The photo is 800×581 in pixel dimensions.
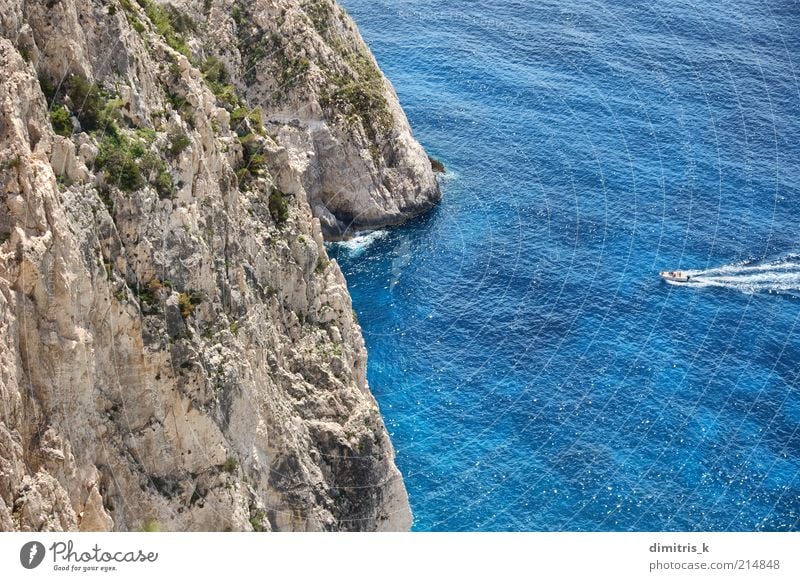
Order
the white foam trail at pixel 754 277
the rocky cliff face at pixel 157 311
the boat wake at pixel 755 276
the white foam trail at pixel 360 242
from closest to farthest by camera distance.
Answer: the rocky cliff face at pixel 157 311
the boat wake at pixel 755 276
the white foam trail at pixel 754 277
the white foam trail at pixel 360 242

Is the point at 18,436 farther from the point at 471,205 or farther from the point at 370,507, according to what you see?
the point at 471,205

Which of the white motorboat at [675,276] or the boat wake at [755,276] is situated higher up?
the white motorboat at [675,276]

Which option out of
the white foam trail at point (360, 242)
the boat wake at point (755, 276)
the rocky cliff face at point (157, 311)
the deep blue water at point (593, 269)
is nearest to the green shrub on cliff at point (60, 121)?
the rocky cliff face at point (157, 311)

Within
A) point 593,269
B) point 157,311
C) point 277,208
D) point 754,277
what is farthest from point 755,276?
point 157,311

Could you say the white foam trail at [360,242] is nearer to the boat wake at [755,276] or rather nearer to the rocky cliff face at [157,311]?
the boat wake at [755,276]

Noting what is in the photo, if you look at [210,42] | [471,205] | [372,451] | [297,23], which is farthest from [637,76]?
[372,451]

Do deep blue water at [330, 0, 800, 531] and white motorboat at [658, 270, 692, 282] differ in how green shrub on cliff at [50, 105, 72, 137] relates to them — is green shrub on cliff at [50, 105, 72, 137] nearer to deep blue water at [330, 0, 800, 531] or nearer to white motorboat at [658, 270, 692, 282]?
deep blue water at [330, 0, 800, 531]
